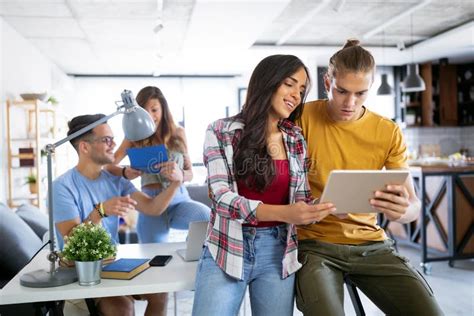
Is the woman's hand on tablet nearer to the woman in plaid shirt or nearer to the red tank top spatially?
the woman in plaid shirt

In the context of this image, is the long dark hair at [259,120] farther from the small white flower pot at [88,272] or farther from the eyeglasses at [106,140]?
the eyeglasses at [106,140]

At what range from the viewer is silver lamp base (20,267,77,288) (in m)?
1.49

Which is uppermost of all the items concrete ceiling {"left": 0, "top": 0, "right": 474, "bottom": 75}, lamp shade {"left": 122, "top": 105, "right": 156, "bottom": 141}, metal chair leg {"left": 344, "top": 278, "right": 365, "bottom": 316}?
concrete ceiling {"left": 0, "top": 0, "right": 474, "bottom": 75}

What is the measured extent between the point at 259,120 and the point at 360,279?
712 mm

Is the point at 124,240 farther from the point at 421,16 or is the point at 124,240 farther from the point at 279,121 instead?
the point at 421,16

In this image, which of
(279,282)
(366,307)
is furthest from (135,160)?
(366,307)

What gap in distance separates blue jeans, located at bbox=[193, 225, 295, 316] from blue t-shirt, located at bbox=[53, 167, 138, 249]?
715mm

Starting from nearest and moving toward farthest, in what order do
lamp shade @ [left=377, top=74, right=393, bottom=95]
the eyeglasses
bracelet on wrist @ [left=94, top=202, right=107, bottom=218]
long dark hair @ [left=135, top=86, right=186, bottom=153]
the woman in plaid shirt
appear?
the woman in plaid shirt, bracelet on wrist @ [left=94, top=202, right=107, bottom=218], the eyeglasses, long dark hair @ [left=135, top=86, right=186, bottom=153], lamp shade @ [left=377, top=74, right=393, bottom=95]

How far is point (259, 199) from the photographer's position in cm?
170

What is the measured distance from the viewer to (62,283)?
1500 millimetres

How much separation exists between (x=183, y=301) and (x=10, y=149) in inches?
111

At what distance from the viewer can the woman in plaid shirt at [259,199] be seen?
1553mm

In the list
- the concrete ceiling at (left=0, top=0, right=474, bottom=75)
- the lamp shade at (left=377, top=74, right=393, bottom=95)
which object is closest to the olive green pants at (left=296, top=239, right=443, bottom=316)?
the concrete ceiling at (left=0, top=0, right=474, bottom=75)

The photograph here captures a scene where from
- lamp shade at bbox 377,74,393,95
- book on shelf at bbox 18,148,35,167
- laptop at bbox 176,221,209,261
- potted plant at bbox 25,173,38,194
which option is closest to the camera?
laptop at bbox 176,221,209,261
